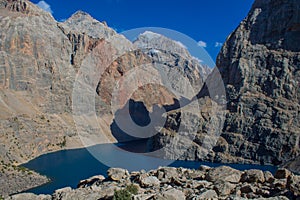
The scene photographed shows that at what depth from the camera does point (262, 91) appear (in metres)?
114

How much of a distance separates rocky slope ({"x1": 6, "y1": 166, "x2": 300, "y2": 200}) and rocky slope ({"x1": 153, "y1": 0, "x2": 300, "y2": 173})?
88.7m

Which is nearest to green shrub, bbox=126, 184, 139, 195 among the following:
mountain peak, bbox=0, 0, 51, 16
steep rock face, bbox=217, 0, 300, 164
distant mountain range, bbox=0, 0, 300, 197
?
distant mountain range, bbox=0, 0, 300, 197

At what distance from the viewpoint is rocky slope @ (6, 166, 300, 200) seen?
14906 millimetres

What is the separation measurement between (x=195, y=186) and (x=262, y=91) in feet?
341

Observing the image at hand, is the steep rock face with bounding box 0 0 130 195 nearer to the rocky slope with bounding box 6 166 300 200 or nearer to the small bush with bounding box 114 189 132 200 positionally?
the rocky slope with bounding box 6 166 300 200

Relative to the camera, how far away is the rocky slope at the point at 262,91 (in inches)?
4045

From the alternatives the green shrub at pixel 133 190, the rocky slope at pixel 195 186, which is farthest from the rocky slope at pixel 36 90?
the green shrub at pixel 133 190

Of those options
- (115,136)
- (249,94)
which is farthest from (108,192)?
(115,136)

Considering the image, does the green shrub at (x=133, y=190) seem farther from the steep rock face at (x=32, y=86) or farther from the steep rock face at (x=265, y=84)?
the steep rock face at (x=265, y=84)

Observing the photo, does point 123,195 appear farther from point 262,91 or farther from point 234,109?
point 262,91

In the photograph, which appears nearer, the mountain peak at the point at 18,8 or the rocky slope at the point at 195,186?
the rocky slope at the point at 195,186

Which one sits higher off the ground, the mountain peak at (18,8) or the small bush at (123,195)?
the mountain peak at (18,8)

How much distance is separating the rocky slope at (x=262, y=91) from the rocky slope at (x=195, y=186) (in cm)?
8874

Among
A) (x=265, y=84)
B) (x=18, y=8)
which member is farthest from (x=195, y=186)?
(x=18, y=8)
